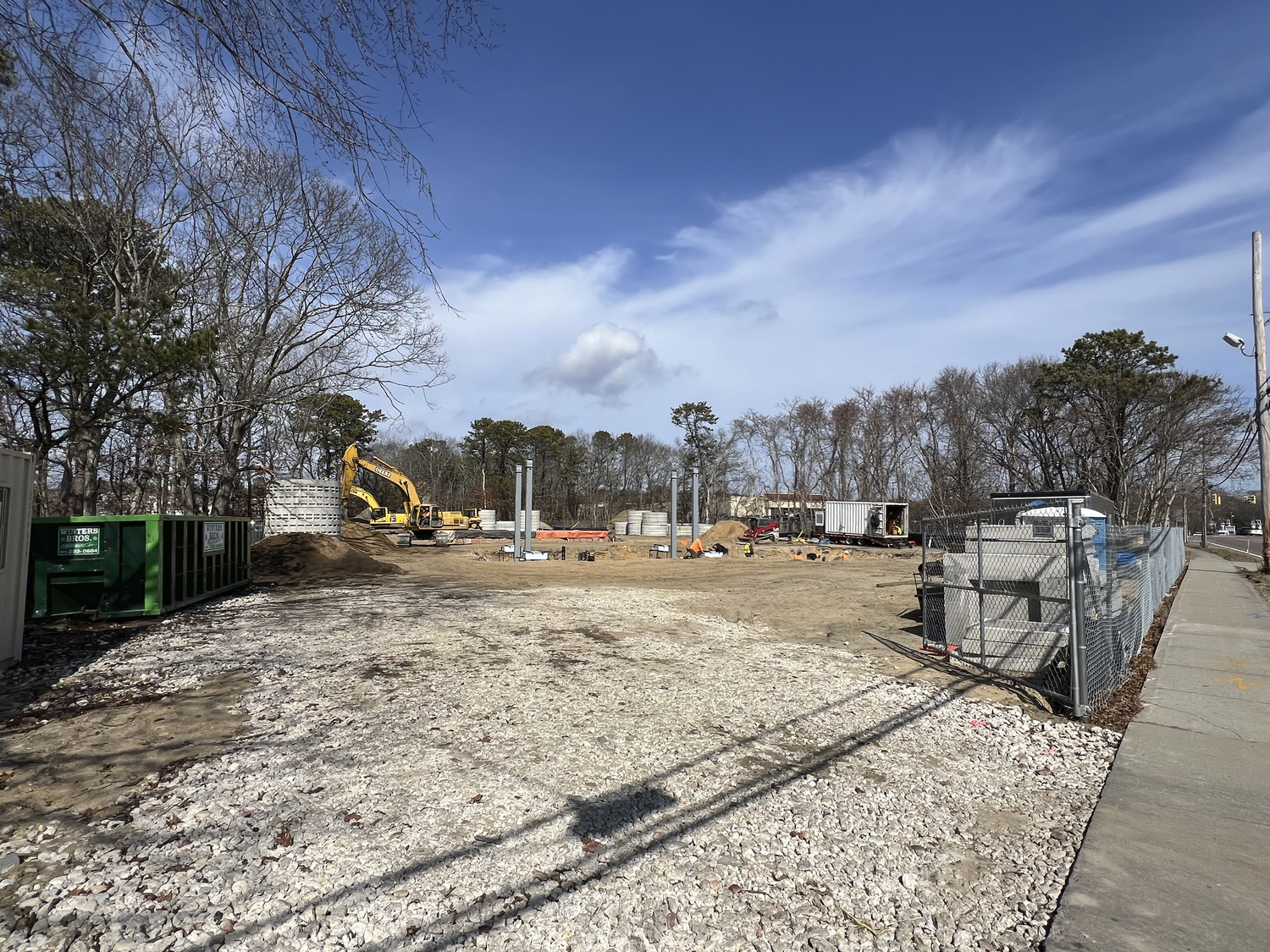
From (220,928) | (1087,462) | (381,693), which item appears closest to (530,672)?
(381,693)

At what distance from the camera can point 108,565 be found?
10.7 m

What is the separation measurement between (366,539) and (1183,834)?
111ft

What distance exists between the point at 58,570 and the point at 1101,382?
143 feet

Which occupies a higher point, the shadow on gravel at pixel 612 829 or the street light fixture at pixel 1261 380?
the street light fixture at pixel 1261 380

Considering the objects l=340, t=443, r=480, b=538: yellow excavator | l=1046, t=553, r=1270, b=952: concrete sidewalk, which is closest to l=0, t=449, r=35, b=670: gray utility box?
l=1046, t=553, r=1270, b=952: concrete sidewalk

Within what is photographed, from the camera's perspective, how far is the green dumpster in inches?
407

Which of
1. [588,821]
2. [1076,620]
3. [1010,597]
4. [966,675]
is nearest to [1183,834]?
[1076,620]

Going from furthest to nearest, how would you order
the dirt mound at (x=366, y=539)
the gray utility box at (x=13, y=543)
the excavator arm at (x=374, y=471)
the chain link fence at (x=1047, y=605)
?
the excavator arm at (x=374, y=471)
the dirt mound at (x=366, y=539)
the gray utility box at (x=13, y=543)
the chain link fence at (x=1047, y=605)

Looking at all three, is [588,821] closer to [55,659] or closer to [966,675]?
[966,675]

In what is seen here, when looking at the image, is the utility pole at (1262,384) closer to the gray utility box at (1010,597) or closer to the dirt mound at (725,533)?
the gray utility box at (1010,597)

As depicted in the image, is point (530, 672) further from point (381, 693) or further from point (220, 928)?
point (220, 928)

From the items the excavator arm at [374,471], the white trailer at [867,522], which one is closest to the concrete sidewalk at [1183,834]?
the excavator arm at [374,471]

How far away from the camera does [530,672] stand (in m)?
8.30

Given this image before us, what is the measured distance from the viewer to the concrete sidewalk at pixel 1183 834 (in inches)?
126
